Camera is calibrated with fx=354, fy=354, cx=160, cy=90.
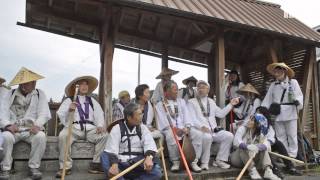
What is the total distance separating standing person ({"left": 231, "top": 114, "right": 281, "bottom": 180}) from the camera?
20.4ft

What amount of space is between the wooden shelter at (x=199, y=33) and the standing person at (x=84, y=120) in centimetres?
63

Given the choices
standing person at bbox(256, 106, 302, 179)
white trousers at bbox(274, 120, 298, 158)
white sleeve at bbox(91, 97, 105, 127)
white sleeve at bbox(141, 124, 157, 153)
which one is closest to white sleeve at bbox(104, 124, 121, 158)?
white sleeve at bbox(141, 124, 157, 153)

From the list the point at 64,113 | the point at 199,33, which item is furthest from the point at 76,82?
the point at 199,33

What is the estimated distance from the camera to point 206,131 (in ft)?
21.6

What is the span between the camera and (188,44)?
1038cm

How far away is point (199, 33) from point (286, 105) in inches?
137

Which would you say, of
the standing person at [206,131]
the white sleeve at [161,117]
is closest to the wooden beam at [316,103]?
the standing person at [206,131]

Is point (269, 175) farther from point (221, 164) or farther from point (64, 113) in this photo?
point (64, 113)

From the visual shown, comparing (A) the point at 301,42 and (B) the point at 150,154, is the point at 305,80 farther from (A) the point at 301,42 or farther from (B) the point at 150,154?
(B) the point at 150,154

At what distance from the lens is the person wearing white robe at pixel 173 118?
6.19m

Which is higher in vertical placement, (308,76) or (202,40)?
(202,40)

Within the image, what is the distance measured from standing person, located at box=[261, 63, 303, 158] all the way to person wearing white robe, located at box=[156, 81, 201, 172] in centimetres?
196

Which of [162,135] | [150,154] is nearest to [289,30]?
[162,135]

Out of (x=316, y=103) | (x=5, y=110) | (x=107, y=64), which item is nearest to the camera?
(x=5, y=110)
